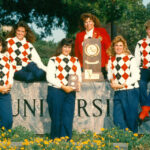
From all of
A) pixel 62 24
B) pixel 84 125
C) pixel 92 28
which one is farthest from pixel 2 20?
pixel 84 125

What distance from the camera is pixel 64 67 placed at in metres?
4.56

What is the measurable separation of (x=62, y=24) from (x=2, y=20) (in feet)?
6.13

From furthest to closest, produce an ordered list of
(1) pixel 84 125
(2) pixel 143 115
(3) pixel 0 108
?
1. (1) pixel 84 125
2. (2) pixel 143 115
3. (3) pixel 0 108

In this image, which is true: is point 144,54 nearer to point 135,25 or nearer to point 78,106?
point 78,106

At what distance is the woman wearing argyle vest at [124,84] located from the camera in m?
4.57

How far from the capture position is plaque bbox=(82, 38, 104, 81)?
17.1 ft


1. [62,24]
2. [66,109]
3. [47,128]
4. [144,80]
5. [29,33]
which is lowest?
[47,128]

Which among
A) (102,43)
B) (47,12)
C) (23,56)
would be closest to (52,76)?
(23,56)

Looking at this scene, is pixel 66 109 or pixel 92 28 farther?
pixel 92 28

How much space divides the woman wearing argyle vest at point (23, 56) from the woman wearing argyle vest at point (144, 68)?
1442 millimetres

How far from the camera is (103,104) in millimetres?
5129

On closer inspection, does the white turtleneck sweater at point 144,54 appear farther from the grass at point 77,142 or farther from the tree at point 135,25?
the tree at point 135,25

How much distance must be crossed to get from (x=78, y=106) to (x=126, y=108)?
0.84 m

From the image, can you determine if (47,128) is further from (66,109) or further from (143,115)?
(143,115)
